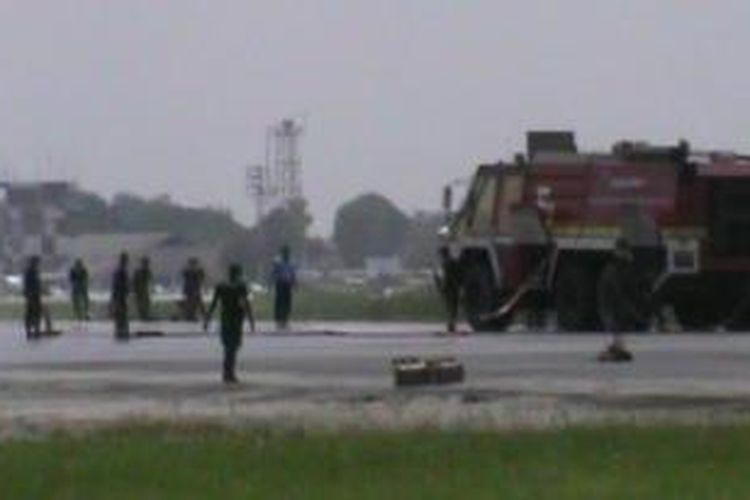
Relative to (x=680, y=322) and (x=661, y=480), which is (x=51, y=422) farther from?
(x=680, y=322)

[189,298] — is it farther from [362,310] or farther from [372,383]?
[372,383]

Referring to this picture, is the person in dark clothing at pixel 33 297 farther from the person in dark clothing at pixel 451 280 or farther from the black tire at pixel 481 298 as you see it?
the black tire at pixel 481 298

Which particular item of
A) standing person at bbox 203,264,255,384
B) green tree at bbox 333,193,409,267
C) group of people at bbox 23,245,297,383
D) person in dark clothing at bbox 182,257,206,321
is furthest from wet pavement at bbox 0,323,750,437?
green tree at bbox 333,193,409,267

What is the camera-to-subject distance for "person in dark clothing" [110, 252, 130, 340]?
152 ft

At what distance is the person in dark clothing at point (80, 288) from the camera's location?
5847cm

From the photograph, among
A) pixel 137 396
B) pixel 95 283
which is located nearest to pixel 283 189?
pixel 95 283

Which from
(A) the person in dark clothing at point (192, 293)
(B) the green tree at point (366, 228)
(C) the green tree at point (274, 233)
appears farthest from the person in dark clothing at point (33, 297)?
(B) the green tree at point (366, 228)

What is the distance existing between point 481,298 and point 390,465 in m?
31.4

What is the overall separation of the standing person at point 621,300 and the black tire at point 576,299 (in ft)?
4.75

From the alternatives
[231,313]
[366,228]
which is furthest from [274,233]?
[231,313]

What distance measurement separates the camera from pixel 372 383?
2822 cm

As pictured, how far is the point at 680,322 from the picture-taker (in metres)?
46.6

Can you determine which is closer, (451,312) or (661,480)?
(661,480)

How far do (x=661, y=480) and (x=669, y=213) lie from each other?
29.0m
